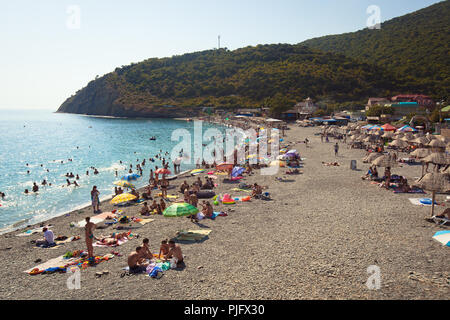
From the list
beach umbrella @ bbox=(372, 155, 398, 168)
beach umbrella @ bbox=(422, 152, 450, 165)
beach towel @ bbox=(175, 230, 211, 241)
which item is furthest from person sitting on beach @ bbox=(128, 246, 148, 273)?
beach umbrella @ bbox=(422, 152, 450, 165)

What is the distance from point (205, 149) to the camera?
133 feet

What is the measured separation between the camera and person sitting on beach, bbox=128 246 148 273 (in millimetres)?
7344

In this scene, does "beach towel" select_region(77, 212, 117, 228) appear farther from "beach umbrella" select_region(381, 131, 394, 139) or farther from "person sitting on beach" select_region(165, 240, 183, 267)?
"beach umbrella" select_region(381, 131, 394, 139)

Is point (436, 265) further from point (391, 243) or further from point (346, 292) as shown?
point (346, 292)

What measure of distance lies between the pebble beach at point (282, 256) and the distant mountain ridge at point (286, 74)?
7222 cm

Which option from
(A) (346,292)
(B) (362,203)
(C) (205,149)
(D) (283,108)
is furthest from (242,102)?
(A) (346,292)

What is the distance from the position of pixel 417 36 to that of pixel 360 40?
2775 cm

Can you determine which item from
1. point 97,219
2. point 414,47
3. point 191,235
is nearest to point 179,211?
point 191,235

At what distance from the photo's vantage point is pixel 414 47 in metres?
89.1

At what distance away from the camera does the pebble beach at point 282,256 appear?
20.3 ft

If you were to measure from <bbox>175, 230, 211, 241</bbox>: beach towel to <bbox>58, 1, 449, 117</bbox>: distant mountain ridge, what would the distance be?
74358 mm

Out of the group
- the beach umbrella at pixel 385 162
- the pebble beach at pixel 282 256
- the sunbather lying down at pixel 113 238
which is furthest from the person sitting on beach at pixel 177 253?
the beach umbrella at pixel 385 162

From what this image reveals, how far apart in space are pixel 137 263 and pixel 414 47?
107 meters

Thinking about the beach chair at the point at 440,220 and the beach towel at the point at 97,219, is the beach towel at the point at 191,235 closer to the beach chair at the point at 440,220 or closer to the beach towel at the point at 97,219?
the beach towel at the point at 97,219
